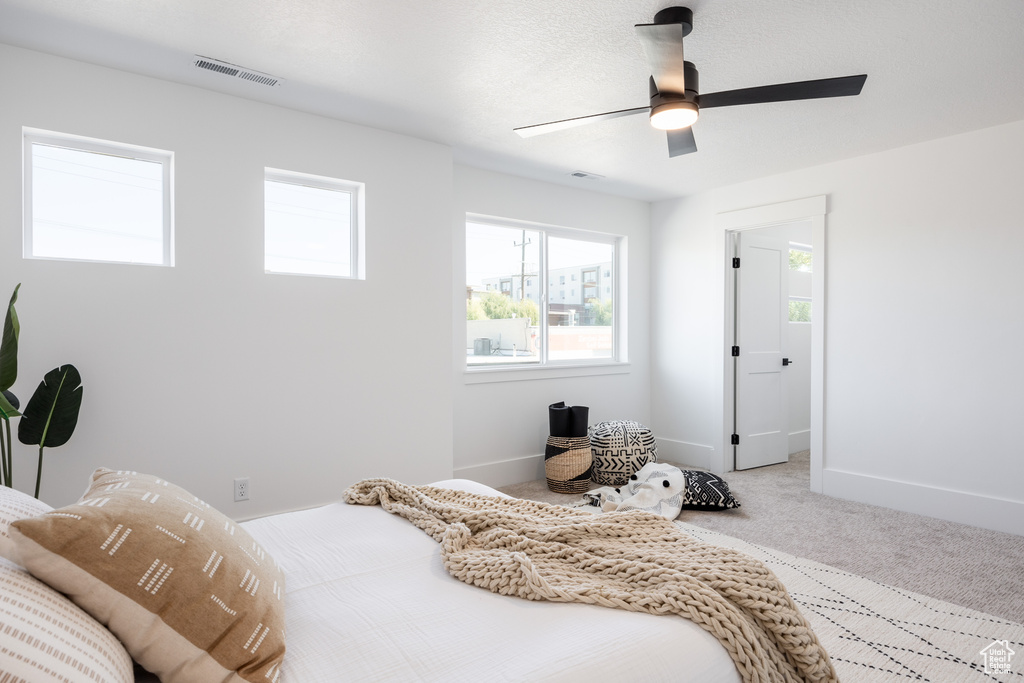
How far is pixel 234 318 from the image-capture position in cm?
305

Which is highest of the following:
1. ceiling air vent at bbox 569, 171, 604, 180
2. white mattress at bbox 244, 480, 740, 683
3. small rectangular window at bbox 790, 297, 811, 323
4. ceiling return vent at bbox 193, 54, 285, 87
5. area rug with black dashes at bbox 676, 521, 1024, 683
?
ceiling return vent at bbox 193, 54, 285, 87

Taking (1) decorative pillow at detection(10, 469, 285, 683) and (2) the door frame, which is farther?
(2) the door frame

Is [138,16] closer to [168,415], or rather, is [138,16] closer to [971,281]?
[168,415]

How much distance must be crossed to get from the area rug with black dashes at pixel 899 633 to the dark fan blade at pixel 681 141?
210 centimetres

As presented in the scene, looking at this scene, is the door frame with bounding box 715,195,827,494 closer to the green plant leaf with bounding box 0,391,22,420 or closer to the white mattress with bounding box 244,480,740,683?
the white mattress with bounding box 244,480,740,683

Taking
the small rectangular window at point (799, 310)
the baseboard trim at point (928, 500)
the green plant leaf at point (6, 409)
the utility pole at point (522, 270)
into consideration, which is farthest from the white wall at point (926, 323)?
the green plant leaf at point (6, 409)

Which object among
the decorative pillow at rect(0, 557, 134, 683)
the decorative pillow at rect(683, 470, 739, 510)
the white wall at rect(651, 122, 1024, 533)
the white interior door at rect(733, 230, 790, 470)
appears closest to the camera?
the decorative pillow at rect(0, 557, 134, 683)

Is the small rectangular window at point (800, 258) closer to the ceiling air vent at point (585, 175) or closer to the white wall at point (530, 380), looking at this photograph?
the white wall at point (530, 380)

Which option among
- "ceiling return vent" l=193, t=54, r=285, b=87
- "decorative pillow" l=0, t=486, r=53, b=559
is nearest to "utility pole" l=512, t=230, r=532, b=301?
"ceiling return vent" l=193, t=54, r=285, b=87

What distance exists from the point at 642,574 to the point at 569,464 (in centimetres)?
290

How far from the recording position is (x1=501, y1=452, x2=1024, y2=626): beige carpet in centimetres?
263

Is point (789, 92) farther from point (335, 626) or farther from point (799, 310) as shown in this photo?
point (799, 310)

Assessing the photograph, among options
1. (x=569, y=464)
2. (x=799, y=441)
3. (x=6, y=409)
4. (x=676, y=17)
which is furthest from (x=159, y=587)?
(x=799, y=441)

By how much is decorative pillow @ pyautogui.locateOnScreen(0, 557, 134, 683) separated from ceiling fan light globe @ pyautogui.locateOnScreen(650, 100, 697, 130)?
2267 mm
